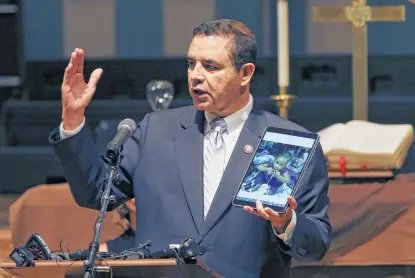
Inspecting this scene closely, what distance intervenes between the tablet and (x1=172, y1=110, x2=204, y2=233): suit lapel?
1.12 feet

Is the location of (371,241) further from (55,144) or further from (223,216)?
(55,144)

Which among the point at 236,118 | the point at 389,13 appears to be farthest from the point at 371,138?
the point at 236,118

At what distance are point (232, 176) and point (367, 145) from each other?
186 cm

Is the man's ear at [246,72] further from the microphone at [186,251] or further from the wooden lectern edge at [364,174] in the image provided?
the wooden lectern edge at [364,174]

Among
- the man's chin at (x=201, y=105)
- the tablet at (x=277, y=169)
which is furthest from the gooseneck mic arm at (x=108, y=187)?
the tablet at (x=277, y=169)

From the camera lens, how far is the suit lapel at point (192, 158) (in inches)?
151

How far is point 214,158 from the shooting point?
3932 millimetres

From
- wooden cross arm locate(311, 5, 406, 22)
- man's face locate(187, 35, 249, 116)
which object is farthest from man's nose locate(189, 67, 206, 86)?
wooden cross arm locate(311, 5, 406, 22)

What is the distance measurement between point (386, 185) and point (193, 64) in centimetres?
186

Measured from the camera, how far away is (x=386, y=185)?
5.39m

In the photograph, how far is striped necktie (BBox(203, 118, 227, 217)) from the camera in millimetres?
3891

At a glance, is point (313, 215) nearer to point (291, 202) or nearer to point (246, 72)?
point (291, 202)

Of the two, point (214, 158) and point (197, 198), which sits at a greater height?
point (214, 158)

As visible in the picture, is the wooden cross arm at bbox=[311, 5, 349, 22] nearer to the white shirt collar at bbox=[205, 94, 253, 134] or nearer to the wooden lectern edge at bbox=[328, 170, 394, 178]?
the wooden lectern edge at bbox=[328, 170, 394, 178]
